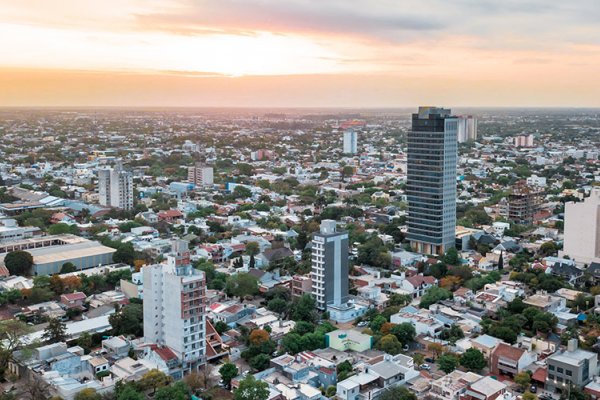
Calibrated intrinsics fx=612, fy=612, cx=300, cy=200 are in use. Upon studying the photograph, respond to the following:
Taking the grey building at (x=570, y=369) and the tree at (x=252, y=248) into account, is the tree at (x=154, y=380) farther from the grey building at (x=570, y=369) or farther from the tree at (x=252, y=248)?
the tree at (x=252, y=248)

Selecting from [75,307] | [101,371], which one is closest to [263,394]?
[101,371]

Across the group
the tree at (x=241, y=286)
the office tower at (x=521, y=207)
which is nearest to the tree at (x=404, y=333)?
the tree at (x=241, y=286)

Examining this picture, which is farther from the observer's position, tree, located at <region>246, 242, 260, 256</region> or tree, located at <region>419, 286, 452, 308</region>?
tree, located at <region>246, 242, 260, 256</region>

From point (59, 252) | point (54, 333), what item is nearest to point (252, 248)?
point (59, 252)

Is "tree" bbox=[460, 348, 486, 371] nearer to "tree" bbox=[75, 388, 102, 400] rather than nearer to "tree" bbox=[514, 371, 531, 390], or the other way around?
"tree" bbox=[514, 371, 531, 390]

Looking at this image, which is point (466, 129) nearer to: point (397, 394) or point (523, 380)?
point (523, 380)

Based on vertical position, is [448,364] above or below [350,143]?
below

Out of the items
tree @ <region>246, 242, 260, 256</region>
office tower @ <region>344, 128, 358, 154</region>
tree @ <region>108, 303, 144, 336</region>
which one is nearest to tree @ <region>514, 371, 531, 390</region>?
tree @ <region>108, 303, 144, 336</region>
